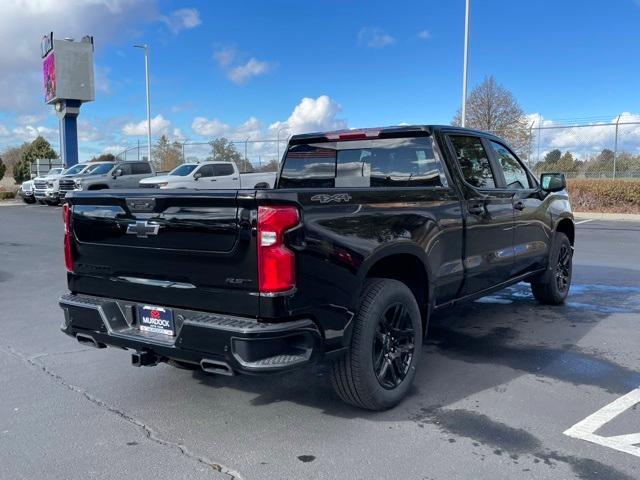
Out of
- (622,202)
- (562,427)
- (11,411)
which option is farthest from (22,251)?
(622,202)

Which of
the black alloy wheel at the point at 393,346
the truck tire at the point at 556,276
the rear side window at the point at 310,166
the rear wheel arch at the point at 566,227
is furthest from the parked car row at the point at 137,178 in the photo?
the black alloy wheel at the point at 393,346

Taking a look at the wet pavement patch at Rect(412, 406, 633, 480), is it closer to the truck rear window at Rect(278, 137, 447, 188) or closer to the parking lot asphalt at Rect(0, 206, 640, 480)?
the parking lot asphalt at Rect(0, 206, 640, 480)

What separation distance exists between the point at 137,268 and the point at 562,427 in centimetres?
278

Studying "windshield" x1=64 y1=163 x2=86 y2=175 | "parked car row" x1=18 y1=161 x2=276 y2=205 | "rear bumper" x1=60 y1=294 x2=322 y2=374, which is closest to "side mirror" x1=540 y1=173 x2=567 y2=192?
"rear bumper" x1=60 y1=294 x2=322 y2=374

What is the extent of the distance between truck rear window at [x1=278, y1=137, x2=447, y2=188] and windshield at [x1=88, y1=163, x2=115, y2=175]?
21616 millimetres

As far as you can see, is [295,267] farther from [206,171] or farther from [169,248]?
[206,171]

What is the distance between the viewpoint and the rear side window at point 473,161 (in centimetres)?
494

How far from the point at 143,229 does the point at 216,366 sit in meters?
0.94

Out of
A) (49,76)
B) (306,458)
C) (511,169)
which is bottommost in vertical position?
(306,458)

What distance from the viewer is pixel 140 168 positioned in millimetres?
25984

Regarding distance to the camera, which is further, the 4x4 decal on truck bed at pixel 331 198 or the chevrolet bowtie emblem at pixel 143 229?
the chevrolet bowtie emblem at pixel 143 229

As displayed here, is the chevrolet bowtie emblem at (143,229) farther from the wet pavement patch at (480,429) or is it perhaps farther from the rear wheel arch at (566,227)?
the rear wheel arch at (566,227)

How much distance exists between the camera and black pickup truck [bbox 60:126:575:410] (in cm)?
314

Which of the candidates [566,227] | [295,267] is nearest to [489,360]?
[295,267]
